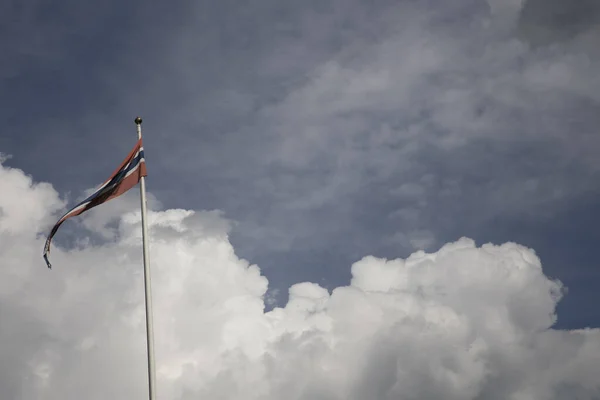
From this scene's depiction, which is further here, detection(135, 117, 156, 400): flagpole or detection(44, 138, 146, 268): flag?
detection(44, 138, 146, 268): flag

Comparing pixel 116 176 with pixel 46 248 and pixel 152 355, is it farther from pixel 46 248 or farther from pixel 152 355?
pixel 152 355

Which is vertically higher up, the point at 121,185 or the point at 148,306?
the point at 121,185

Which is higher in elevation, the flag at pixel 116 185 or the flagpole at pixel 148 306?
the flag at pixel 116 185

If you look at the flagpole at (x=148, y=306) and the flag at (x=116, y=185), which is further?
the flag at (x=116, y=185)

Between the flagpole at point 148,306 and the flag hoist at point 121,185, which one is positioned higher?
the flag hoist at point 121,185

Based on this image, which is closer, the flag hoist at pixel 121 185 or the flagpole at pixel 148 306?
the flagpole at pixel 148 306

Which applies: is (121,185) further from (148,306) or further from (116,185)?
(148,306)

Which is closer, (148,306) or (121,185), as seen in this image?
(148,306)

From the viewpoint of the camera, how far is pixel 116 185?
1633 inches

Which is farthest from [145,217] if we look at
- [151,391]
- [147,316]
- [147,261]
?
[151,391]

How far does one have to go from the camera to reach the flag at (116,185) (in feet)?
134

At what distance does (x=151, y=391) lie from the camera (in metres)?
34.9

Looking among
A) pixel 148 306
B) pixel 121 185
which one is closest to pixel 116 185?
pixel 121 185

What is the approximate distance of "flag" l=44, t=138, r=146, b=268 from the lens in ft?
134
